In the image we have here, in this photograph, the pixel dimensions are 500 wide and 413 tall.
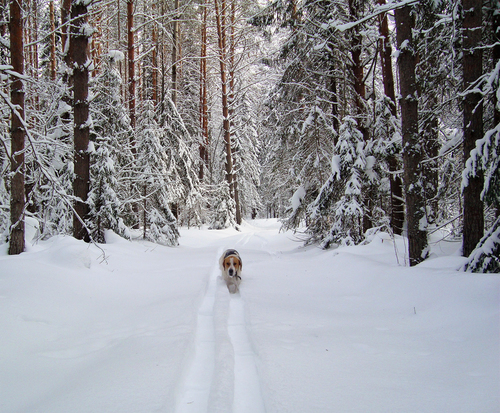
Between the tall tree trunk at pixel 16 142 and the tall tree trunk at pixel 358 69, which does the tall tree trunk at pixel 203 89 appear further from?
the tall tree trunk at pixel 16 142

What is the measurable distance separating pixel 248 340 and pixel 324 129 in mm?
8272

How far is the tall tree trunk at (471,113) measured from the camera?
4754 millimetres

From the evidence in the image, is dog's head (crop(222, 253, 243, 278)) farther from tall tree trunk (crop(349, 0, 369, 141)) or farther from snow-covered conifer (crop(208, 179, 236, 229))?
snow-covered conifer (crop(208, 179, 236, 229))

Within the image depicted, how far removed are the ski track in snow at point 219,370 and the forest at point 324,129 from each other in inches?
101

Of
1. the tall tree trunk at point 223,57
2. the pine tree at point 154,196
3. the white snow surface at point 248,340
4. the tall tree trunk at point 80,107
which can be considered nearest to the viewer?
the white snow surface at point 248,340

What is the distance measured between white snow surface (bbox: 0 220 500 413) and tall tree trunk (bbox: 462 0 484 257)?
754 millimetres

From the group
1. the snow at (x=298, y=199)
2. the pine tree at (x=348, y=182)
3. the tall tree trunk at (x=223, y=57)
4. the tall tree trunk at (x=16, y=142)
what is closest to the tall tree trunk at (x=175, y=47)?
the tall tree trunk at (x=223, y=57)

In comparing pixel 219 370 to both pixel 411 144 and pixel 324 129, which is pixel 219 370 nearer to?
pixel 411 144

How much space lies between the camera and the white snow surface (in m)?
2.26

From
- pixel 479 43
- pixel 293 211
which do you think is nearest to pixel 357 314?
pixel 479 43

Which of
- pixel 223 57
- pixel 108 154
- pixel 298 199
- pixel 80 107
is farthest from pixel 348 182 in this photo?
pixel 223 57

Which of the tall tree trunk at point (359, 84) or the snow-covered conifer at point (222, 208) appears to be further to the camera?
the snow-covered conifer at point (222, 208)

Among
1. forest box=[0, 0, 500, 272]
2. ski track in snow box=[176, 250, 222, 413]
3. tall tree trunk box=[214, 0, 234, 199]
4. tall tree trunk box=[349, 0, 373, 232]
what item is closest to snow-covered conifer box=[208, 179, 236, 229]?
tall tree trunk box=[214, 0, 234, 199]

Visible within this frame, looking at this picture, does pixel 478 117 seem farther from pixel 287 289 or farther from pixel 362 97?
pixel 362 97
